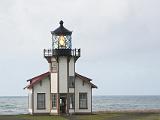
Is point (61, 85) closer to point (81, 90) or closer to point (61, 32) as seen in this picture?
point (81, 90)

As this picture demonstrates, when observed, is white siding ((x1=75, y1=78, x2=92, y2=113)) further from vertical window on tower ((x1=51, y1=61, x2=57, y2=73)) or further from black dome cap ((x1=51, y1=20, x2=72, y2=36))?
black dome cap ((x1=51, y1=20, x2=72, y2=36))

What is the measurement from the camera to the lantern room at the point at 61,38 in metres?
53.6

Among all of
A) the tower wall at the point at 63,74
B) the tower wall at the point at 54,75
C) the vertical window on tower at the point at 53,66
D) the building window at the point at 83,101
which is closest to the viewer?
the tower wall at the point at 63,74

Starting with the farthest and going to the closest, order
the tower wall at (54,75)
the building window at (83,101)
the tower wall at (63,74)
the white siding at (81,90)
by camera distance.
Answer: the building window at (83,101)
the white siding at (81,90)
the tower wall at (54,75)
the tower wall at (63,74)

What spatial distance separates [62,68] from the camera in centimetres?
5294

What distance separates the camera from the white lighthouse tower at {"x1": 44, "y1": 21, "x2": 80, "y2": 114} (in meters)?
52.9

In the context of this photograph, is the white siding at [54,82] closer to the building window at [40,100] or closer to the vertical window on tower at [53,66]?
the vertical window on tower at [53,66]

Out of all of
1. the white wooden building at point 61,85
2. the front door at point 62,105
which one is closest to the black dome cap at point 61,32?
the white wooden building at point 61,85

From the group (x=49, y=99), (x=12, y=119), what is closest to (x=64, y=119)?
(x=12, y=119)

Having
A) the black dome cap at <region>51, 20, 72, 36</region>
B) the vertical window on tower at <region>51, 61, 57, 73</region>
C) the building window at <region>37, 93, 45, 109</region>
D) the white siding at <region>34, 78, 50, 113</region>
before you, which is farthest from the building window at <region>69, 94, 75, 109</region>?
the black dome cap at <region>51, 20, 72, 36</region>

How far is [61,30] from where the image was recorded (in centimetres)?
5375

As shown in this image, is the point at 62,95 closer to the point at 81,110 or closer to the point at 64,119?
the point at 81,110

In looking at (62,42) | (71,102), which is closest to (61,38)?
(62,42)

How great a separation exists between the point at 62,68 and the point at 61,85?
1.65 meters
